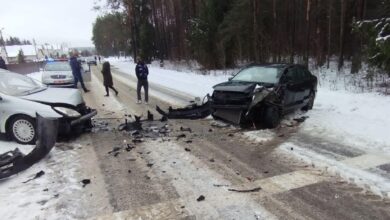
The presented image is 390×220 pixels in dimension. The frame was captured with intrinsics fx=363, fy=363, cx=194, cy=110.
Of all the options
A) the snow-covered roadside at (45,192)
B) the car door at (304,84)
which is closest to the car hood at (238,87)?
the car door at (304,84)

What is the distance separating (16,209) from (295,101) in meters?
7.88

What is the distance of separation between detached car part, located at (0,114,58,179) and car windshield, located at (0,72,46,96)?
1.67 meters

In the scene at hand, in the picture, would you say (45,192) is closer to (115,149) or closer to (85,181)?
(85,181)

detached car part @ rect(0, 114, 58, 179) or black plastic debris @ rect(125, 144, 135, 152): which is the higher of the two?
detached car part @ rect(0, 114, 58, 179)

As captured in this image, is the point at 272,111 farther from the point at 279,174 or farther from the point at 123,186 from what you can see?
the point at 123,186

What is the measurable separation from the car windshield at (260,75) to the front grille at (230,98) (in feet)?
3.48

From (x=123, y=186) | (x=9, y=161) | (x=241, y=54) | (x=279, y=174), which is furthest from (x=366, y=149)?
(x=241, y=54)

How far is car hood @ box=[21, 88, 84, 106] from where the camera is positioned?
8.24 meters

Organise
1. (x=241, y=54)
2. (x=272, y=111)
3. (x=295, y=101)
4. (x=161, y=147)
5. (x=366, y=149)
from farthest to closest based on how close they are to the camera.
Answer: (x=241, y=54) → (x=295, y=101) → (x=272, y=111) → (x=161, y=147) → (x=366, y=149)

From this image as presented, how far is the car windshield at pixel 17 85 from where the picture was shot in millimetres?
8309

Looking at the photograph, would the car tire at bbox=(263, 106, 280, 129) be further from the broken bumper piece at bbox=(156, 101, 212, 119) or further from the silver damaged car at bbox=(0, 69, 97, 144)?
the silver damaged car at bbox=(0, 69, 97, 144)

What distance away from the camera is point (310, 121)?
974cm

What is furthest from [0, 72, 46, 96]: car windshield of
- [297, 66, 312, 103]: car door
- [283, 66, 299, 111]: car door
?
[297, 66, 312, 103]: car door

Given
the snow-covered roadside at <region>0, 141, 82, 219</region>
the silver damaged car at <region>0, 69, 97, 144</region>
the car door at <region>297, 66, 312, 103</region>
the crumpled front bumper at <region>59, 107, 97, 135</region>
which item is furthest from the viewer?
the car door at <region>297, 66, 312, 103</region>
